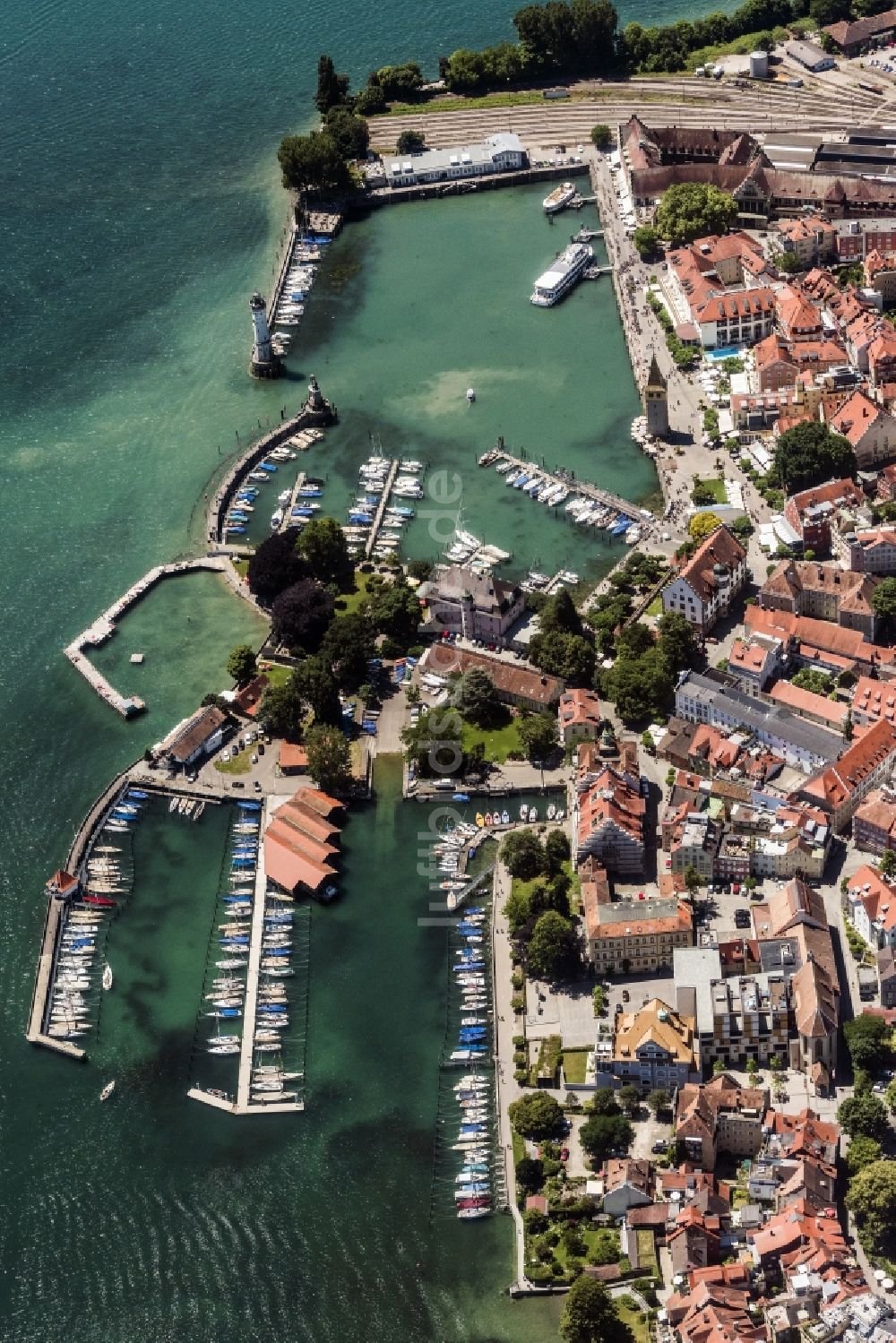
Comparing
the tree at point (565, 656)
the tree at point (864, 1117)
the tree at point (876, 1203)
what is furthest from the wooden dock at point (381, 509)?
the tree at point (876, 1203)

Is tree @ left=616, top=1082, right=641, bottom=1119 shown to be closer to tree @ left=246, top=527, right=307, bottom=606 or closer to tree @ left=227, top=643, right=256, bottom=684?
tree @ left=227, top=643, right=256, bottom=684

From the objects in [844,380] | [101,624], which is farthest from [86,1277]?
[844,380]

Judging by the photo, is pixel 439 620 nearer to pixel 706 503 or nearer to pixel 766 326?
pixel 706 503

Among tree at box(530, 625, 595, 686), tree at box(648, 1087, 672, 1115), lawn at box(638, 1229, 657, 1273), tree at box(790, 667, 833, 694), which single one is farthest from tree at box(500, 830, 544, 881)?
lawn at box(638, 1229, 657, 1273)

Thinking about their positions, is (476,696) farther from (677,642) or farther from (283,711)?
(677,642)

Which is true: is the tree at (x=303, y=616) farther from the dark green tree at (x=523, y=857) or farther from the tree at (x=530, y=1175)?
the tree at (x=530, y=1175)

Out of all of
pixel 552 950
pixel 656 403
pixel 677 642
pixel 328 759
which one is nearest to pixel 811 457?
pixel 656 403
